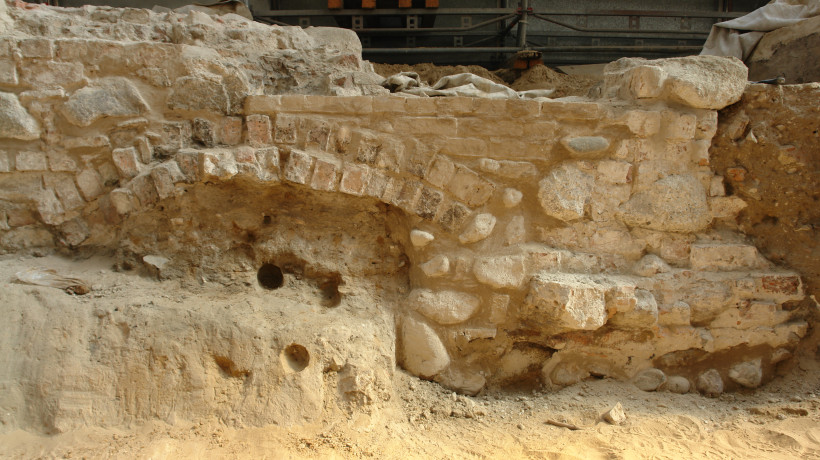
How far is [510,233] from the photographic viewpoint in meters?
2.80

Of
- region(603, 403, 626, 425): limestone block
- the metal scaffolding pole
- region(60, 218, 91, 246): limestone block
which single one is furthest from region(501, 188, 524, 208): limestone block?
the metal scaffolding pole

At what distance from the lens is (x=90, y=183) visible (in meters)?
2.68

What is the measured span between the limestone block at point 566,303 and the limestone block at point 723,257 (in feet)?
1.88

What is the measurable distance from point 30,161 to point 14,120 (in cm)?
19

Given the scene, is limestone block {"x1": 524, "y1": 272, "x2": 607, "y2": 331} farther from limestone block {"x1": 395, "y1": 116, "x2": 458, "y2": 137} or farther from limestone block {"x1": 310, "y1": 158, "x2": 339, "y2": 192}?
limestone block {"x1": 310, "y1": 158, "x2": 339, "y2": 192}

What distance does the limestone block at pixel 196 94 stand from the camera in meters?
2.70

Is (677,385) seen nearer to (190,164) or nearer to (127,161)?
(190,164)

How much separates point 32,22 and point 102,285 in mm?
1365

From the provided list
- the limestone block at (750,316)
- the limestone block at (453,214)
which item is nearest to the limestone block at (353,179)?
the limestone block at (453,214)

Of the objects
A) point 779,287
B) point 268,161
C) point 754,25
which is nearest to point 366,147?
point 268,161

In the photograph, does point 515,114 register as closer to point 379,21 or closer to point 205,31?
point 205,31

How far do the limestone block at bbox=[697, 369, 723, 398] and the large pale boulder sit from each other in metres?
1.37

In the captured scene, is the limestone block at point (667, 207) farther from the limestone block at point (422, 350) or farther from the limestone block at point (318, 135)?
the limestone block at point (318, 135)

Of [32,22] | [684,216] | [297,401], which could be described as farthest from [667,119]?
[32,22]
